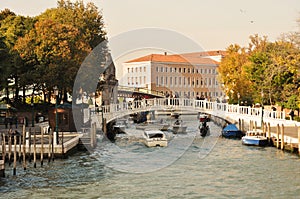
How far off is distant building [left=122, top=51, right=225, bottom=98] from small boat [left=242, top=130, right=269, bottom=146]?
41.2 metres

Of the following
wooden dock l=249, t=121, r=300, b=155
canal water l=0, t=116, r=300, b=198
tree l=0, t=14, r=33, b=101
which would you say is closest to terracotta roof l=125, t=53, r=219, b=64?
tree l=0, t=14, r=33, b=101

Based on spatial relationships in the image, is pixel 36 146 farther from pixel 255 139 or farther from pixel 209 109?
pixel 209 109

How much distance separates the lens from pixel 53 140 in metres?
20.5

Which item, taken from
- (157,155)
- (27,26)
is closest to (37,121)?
(27,26)

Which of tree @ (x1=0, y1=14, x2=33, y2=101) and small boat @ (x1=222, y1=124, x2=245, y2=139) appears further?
tree @ (x1=0, y1=14, x2=33, y2=101)

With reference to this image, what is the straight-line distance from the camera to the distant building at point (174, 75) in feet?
227

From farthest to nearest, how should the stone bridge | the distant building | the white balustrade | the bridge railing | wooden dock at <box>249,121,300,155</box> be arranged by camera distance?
the distant building → the bridge railing → the white balustrade → the stone bridge → wooden dock at <box>249,121,300,155</box>

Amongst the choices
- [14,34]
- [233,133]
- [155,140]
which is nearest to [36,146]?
[155,140]

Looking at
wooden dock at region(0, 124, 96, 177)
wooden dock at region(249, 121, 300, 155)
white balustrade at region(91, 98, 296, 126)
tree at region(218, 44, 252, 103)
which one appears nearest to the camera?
wooden dock at region(0, 124, 96, 177)

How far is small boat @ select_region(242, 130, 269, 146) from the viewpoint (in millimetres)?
24062

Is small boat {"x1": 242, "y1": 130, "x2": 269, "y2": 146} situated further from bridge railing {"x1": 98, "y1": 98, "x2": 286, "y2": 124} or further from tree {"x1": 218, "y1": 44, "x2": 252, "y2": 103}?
tree {"x1": 218, "y1": 44, "x2": 252, "y2": 103}

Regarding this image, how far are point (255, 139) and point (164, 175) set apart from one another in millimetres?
7624

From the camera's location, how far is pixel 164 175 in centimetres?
1786

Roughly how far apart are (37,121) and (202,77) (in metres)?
45.3
